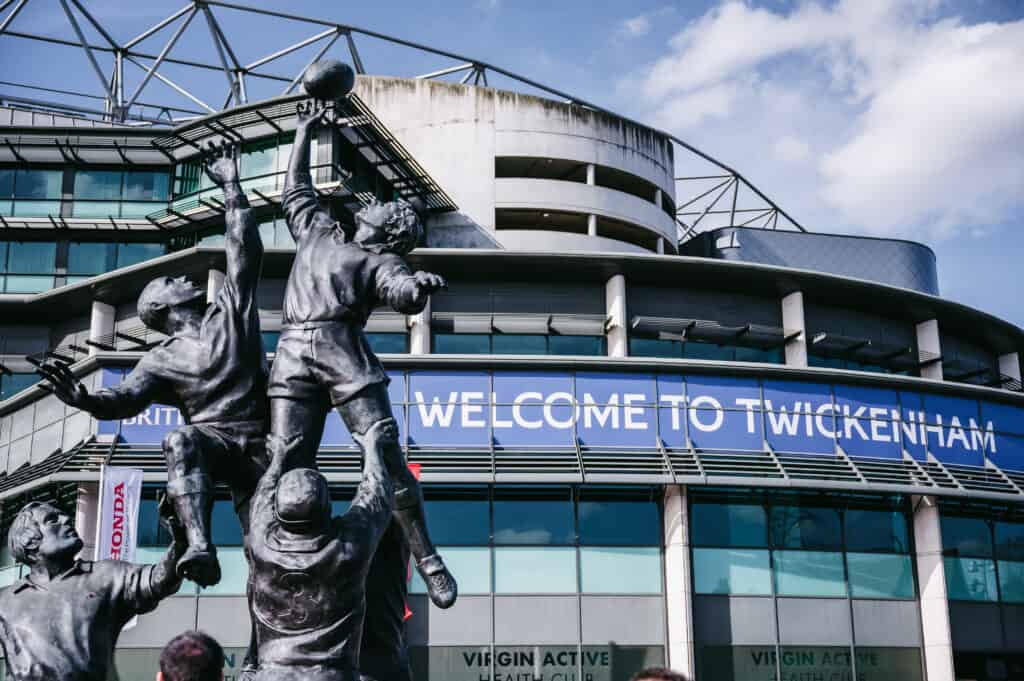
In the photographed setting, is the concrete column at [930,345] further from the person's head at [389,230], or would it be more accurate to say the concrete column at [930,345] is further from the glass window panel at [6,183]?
the person's head at [389,230]

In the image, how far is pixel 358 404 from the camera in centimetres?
639

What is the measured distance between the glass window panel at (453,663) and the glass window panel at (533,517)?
2607 millimetres

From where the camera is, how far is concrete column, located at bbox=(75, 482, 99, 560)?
26.3m

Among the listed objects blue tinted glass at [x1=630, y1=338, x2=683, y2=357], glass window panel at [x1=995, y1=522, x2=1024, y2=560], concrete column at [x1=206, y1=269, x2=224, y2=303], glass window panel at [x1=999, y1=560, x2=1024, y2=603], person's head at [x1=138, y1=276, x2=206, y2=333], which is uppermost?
concrete column at [x1=206, y1=269, x2=224, y2=303]

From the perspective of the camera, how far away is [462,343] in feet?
103

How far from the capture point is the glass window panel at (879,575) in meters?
28.3

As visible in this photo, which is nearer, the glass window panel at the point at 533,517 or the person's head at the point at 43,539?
the person's head at the point at 43,539

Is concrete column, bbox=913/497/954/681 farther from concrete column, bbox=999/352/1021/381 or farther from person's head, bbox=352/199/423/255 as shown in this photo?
person's head, bbox=352/199/423/255

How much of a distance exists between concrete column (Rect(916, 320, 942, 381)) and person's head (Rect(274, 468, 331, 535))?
103ft

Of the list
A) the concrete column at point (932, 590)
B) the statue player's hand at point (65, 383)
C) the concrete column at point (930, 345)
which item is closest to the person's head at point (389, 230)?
the statue player's hand at point (65, 383)

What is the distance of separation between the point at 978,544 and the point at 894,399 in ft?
14.3

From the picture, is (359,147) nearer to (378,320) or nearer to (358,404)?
(378,320)

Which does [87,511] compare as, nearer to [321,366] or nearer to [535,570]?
[535,570]

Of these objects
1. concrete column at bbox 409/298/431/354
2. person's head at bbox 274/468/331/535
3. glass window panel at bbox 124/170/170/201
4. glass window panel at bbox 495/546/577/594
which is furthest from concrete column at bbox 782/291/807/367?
person's head at bbox 274/468/331/535
